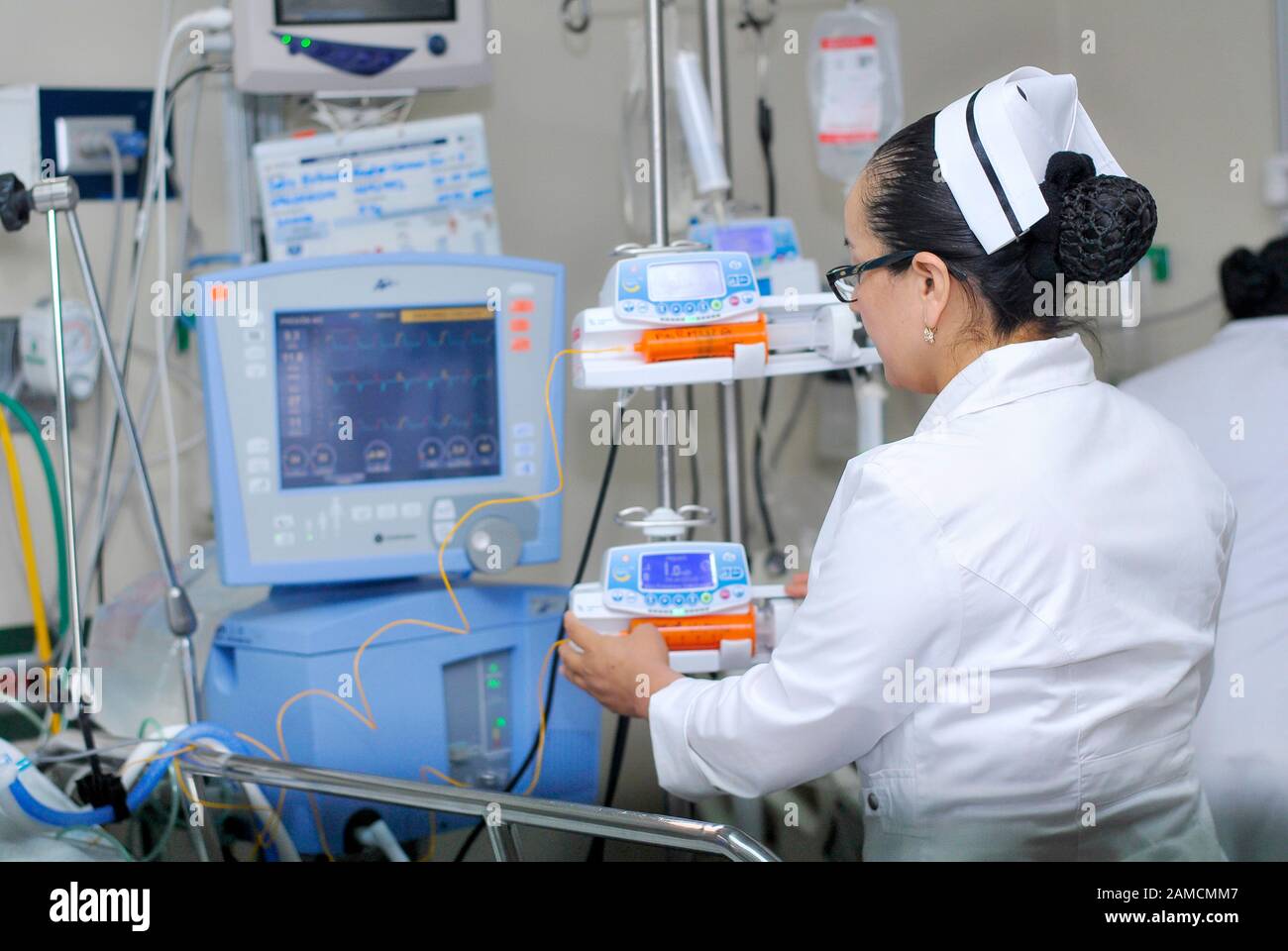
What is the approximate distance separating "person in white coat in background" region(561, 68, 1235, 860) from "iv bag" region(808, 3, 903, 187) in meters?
1.06

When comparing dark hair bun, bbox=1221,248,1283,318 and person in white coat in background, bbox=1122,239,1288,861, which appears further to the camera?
dark hair bun, bbox=1221,248,1283,318

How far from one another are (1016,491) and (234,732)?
3.29ft

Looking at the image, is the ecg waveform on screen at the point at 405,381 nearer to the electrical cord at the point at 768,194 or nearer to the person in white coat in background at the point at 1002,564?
the person in white coat in background at the point at 1002,564

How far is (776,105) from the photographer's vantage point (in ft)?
7.61

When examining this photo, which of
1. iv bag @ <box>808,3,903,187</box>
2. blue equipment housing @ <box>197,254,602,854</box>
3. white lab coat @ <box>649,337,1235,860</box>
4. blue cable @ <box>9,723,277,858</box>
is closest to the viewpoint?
white lab coat @ <box>649,337,1235,860</box>

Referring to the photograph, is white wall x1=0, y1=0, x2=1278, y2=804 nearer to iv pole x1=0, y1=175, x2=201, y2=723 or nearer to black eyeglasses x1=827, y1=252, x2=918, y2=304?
iv pole x1=0, y1=175, x2=201, y2=723

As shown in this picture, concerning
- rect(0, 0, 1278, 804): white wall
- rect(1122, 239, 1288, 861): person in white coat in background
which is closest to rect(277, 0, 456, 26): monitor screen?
rect(0, 0, 1278, 804): white wall

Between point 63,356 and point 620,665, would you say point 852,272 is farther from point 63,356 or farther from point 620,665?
point 63,356

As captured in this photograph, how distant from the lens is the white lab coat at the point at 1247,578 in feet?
5.12

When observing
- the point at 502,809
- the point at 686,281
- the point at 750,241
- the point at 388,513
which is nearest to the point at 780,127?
the point at 750,241

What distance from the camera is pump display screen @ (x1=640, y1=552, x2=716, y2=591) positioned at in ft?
4.50
